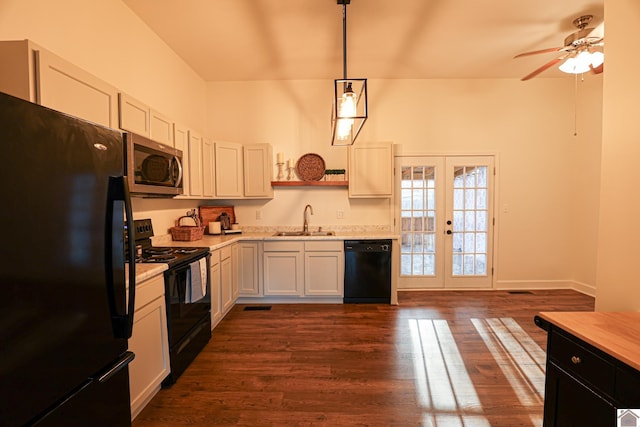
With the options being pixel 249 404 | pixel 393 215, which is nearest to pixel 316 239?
pixel 393 215

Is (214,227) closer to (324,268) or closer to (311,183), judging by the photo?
(311,183)

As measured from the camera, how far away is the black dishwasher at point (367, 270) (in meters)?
3.69

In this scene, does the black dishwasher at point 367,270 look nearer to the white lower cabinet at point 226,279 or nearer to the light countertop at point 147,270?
the white lower cabinet at point 226,279

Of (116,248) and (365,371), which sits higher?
(116,248)

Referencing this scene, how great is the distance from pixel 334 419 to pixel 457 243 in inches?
132

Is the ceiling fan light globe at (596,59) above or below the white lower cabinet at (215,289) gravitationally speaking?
above

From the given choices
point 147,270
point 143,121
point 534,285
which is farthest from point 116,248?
point 534,285

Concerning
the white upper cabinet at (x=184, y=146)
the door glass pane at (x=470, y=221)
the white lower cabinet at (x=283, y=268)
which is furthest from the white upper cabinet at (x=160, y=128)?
the door glass pane at (x=470, y=221)

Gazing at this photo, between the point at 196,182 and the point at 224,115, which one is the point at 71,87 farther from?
the point at 224,115

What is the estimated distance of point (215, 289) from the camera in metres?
2.99

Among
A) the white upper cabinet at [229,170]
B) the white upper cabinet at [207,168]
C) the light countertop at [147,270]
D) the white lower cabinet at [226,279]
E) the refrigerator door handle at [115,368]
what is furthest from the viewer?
the white upper cabinet at [229,170]

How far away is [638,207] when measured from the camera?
142 centimetres

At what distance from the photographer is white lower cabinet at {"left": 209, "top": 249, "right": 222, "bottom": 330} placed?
2.91 m

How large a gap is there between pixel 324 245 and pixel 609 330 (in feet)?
9.18
